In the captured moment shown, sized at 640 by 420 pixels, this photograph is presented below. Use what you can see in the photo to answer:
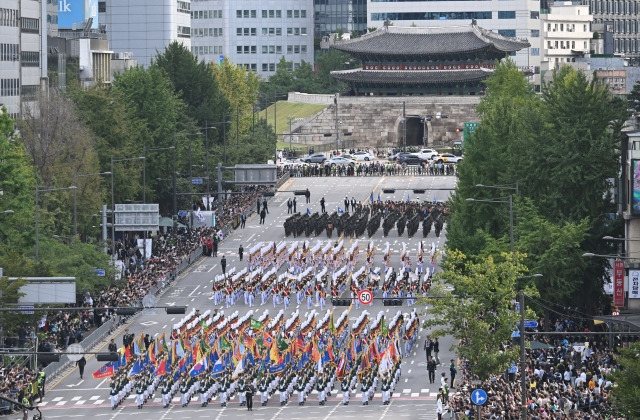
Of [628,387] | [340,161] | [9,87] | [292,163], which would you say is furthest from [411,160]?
[628,387]

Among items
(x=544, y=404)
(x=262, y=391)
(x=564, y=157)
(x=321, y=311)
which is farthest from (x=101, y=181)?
(x=544, y=404)

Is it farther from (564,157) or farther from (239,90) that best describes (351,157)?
(564,157)

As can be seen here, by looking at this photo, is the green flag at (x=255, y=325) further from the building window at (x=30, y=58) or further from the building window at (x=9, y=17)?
the building window at (x=30, y=58)

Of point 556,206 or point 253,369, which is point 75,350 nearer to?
point 253,369

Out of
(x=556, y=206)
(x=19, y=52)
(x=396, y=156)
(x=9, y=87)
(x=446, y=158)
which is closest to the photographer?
(x=556, y=206)

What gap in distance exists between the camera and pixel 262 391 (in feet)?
247

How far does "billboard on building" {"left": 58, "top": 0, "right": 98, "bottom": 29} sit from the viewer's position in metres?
170

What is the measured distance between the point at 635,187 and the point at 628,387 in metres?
26.6

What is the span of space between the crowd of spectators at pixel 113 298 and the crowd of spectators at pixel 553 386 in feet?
45.0

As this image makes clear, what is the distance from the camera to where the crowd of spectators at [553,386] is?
63750 mm

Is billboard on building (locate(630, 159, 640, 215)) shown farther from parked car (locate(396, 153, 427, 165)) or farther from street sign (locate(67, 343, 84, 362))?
parked car (locate(396, 153, 427, 165))

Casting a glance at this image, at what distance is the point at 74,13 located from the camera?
560 feet

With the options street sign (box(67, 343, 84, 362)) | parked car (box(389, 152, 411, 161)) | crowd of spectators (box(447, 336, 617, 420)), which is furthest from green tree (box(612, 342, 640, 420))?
parked car (box(389, 152, 411, 161))

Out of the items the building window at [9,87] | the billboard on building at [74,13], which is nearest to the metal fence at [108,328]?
the building window at [9,87]
